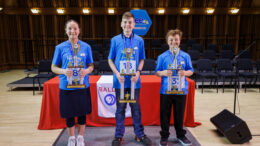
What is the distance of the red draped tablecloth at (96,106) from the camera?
10.0 ft

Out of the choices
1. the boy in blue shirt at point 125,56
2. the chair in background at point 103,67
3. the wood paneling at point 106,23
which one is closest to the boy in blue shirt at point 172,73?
the boy in blue shirt at point 125,56

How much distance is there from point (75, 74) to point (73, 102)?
36cm

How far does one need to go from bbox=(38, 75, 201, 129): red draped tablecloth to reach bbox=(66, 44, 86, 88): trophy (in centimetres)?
93

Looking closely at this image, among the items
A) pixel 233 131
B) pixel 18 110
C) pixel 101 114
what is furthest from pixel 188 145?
pixel 18 110

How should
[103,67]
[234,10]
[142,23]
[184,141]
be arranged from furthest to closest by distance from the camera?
[234,10]
[142,23]
[103,67]
[184,141]

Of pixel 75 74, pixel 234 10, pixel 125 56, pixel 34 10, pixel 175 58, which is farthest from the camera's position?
pixel 234 10

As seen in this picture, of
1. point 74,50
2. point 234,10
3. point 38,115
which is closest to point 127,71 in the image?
point 74,50

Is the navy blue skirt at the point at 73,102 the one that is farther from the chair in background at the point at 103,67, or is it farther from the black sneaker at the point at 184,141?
the chair in background at the point at 103,67

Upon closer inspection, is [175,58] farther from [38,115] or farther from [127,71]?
[38,115]

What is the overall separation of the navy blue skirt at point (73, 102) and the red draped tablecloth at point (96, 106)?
84cm

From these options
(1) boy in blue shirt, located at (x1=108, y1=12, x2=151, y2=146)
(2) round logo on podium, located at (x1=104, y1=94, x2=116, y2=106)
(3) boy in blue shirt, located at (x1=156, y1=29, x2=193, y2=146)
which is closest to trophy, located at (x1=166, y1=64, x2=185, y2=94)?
(3) boy in blue shirt, located at (x1=156, y1=29, x2=193, y2=146)

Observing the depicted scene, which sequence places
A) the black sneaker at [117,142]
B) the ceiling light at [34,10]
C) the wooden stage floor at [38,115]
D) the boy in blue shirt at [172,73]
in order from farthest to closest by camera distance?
the ceiling light at [34,10] < the wooden stage floor at [38,115] < the black sneaker at [117,142] < the boy in blue shirt at [172,73]

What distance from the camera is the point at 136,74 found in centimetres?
229

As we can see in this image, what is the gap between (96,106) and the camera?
320 centimetres
